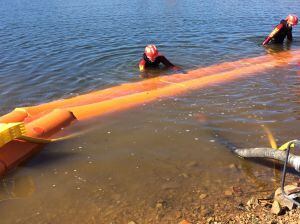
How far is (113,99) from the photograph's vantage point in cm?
766

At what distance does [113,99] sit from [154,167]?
9.00 ft

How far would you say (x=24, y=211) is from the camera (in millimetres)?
4465

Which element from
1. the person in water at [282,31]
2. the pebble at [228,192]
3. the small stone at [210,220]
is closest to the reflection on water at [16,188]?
the small stone at [210,220]

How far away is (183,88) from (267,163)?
133 inches

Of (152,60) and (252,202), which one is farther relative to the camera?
(152,60)

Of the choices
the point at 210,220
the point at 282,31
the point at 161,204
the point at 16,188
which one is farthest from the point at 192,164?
the point at 282,31

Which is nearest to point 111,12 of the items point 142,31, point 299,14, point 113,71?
point 142,31

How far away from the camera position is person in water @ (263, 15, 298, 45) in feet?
39.0

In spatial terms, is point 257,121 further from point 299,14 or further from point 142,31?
point 299,14

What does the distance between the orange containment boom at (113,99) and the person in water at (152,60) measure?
697mm

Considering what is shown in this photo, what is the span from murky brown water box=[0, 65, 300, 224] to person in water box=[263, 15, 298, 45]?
508 centimetres

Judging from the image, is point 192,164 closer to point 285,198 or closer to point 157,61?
point 285,198

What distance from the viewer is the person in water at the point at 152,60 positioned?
9367 mm

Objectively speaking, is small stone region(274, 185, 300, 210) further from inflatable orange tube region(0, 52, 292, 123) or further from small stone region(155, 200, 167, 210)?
inflatable orange tube region(0, 52, 292, 123)
